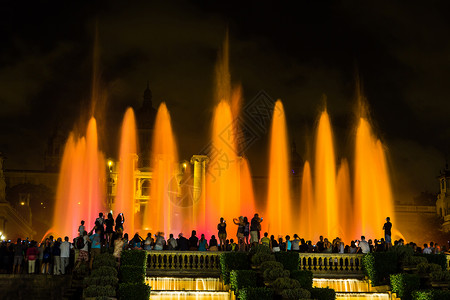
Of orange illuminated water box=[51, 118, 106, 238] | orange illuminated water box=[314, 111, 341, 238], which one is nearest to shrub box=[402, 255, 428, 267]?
orange illuminated water box=[314, 111, 341, 238]

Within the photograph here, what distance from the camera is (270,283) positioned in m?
25.1

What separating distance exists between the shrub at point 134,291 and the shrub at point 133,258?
316cm

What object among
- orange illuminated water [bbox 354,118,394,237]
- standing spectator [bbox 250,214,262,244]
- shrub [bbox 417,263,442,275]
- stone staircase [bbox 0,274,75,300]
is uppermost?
orange illuminated water [bbox 354,118,394,237]

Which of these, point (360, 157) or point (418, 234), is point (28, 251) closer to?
point (360, 157)

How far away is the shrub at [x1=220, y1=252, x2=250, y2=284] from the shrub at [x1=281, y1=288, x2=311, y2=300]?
13.0ft

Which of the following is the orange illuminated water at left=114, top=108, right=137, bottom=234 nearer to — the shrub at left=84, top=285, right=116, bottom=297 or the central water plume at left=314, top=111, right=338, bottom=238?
the central water plume at left=314, top=111, right=338, bottom=238

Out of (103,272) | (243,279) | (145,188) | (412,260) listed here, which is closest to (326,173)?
(412,260)

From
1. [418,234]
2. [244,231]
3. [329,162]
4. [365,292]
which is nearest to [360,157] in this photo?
[329,162]

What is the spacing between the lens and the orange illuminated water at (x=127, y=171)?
64.8 metres

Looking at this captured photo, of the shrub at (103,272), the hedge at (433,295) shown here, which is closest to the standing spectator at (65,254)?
the shrub at (103,272)

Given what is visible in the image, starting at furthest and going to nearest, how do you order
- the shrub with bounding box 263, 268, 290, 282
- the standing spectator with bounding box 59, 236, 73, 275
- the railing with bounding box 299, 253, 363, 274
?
the railing with bounding box 299, 253, 363, 274, the standing spectator with bounding box 59, 236, 73, 275, the shrub with bounding box 263, 268, 290, 282

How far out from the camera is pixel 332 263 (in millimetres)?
29812

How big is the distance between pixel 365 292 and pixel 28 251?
1346 cm

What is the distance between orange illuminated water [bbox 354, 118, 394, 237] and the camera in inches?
2083
